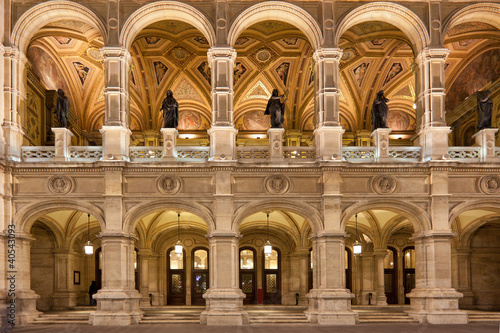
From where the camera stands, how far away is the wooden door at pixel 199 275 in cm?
3042

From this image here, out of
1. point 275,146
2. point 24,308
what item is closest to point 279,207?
point 275,146

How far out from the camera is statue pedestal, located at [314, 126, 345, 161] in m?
20.9

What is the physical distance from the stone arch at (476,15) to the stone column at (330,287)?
27.0ft

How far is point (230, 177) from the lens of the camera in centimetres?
2080

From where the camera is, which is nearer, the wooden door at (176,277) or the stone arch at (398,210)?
the stone arch at (398,210)

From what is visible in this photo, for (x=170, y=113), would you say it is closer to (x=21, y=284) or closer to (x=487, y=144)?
(x=21, y=284)

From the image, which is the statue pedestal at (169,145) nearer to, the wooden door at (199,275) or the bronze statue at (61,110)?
the bronze statue at (61,110)

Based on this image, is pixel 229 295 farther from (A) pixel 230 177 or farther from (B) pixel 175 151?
(B) pixel 175 151

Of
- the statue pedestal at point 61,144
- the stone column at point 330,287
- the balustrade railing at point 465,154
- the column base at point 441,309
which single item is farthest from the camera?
the balustrade railing at point 465,154

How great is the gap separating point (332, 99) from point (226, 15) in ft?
15.8

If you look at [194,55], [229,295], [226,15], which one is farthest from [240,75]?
[229,295]

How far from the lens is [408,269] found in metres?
30.9

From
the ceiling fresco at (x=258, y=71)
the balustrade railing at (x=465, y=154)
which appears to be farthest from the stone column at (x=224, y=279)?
the ceiling fresco at (x=258, y=71)

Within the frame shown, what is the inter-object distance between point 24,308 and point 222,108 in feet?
31.0
